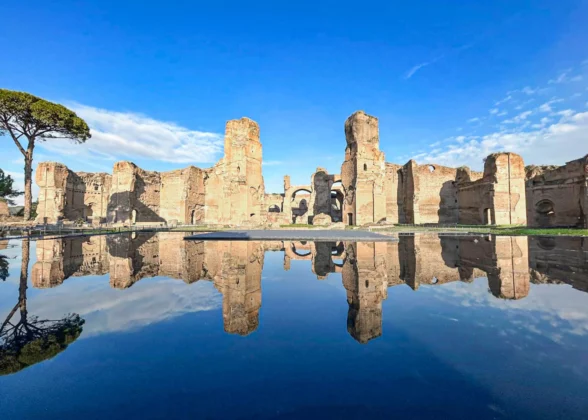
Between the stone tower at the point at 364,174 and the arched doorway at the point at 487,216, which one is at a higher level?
the stone tower at the point at 364,174

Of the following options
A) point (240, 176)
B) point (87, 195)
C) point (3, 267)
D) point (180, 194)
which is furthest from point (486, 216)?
point (87, 195)

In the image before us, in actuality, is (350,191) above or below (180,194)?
below

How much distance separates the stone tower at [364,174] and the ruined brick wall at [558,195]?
13.4 m

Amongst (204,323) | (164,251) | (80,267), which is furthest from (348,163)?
(204,323)

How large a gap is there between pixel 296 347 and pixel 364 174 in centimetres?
2398

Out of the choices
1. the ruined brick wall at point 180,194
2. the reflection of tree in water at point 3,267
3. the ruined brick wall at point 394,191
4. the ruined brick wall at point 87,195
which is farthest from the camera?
the ruined brick wall at point 394,191

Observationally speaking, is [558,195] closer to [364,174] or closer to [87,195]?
[364,174]

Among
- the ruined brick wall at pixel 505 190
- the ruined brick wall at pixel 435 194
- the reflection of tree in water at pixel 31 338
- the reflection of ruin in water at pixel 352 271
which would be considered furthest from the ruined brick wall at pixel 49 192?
the ruined brick wall at pixel 505 190

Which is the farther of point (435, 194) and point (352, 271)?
point (435, 194)

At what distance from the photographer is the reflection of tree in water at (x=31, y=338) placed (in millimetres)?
2369

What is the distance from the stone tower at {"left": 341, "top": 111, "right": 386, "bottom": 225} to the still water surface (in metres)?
19.7

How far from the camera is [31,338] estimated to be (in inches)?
109

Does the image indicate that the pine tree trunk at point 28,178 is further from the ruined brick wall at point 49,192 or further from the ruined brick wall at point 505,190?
the ruined brick wall at point 505,190

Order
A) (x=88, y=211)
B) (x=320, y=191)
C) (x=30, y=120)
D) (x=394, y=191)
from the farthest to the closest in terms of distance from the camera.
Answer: (x=320, y=191)
(x=88, y=211)
(x=394, y=191)
(x=30, y=120)
